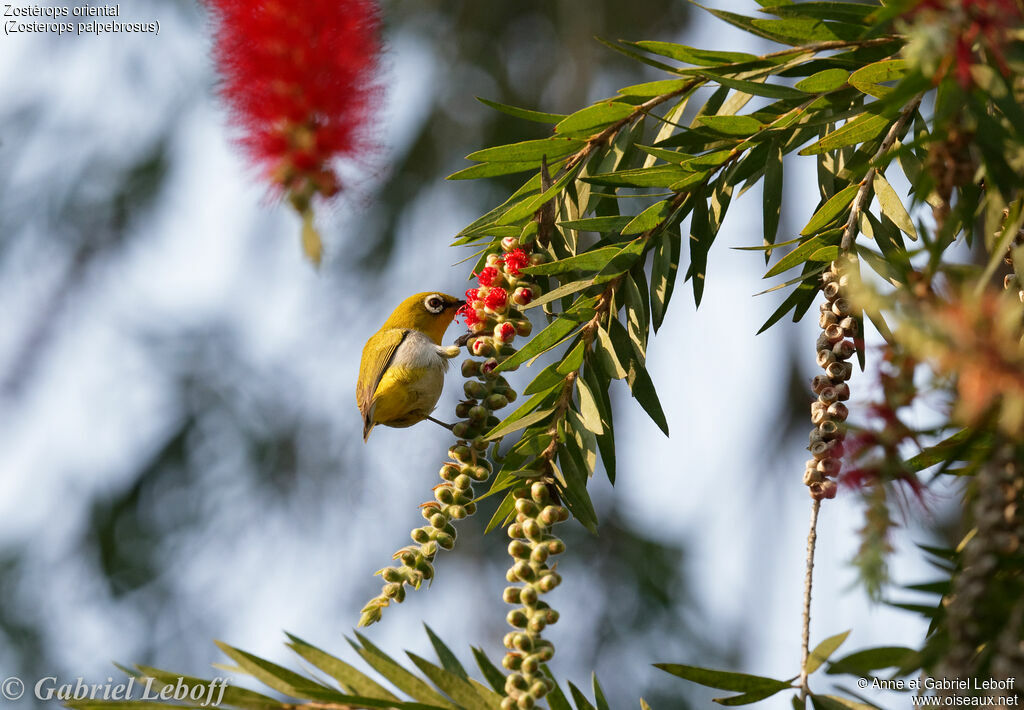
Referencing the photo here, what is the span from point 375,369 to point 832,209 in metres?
2.36

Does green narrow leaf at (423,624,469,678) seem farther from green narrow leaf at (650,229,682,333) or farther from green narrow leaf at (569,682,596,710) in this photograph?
green narrow leaf at (650,229,682,333)

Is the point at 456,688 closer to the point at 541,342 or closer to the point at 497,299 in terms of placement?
the point at 541,342

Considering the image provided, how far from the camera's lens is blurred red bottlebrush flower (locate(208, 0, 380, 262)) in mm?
900

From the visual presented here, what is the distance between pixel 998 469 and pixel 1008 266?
681mm

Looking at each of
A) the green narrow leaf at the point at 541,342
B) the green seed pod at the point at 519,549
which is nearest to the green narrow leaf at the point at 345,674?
the green seed pod at the point at 519,549

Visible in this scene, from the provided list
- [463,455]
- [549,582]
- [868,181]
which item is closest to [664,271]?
[868,181]

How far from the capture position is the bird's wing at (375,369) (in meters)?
3.39

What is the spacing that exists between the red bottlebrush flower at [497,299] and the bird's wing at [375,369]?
6.38ft

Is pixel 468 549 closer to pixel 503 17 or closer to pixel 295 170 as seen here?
pixel 503 17

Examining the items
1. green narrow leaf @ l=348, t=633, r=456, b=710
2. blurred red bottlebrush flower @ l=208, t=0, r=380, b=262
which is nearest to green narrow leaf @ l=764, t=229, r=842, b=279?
blurred red bottlebrush flower @ l=208, t=0, r=380, b=262

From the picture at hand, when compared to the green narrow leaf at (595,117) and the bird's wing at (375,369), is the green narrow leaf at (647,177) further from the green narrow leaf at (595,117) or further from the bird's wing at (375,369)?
the bird's wing at (375,369)

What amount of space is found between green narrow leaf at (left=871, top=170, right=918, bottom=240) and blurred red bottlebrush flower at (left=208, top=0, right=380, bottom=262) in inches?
29.6

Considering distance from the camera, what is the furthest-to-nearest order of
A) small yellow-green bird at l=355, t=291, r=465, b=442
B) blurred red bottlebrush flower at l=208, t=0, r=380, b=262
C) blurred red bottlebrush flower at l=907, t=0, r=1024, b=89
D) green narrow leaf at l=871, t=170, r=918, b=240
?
small yellow-green bird at l=355, t=291, r=465, b=442 < green narrow leaf at l=871, t=170, r=918, b=240 < blurred red bottlebrush flower at l=208, t=0, r=380, b=262 < blurred red bottlebrush flower at l=907, t=0, r=1024, b=89

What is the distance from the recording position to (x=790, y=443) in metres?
5.64
